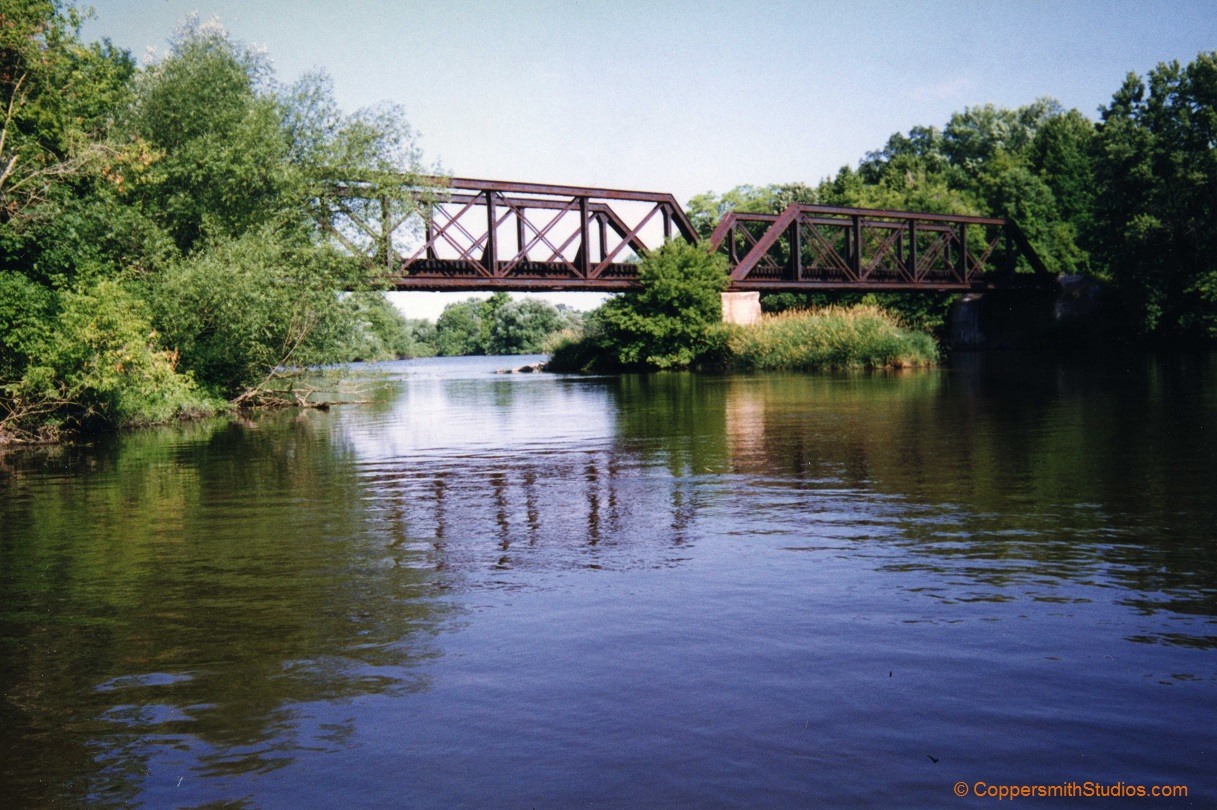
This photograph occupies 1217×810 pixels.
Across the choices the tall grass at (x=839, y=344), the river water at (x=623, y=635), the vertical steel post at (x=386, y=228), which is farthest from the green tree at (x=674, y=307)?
the river water at (x=623, y=635)

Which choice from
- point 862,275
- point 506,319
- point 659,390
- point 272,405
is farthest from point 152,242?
point 506,319

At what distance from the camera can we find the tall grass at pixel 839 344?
44031mm

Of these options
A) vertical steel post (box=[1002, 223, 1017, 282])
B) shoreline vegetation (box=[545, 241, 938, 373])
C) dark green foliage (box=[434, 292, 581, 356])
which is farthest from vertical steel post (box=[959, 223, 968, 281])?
dark green foliage (box=[434, 292, 581, 356])

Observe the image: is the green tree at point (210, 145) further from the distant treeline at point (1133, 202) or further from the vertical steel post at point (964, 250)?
the vertical steel post at point (964, 250)

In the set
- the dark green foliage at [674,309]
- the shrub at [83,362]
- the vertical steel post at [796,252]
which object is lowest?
the shrub at [83,362]

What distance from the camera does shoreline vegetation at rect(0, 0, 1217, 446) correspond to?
22672mm

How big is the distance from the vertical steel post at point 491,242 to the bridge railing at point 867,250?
609 inches

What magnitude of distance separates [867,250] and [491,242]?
43.0 m

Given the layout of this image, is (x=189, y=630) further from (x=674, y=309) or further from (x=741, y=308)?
(x=741, y=308)

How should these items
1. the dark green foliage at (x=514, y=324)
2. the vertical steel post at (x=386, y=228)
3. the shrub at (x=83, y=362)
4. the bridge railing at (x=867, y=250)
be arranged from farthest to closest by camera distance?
the dark green foliage at (x=514, y=324) < the bridge railing at (x=867, y=250) < the vertical steel post at (x=386, y=228) < the shrub at (x=83, y=362)

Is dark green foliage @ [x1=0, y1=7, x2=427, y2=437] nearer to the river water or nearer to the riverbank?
the river water

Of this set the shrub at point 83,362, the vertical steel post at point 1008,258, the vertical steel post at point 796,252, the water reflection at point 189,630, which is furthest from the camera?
the vertical steel post at point 1008,258

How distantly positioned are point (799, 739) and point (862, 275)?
67960 mm

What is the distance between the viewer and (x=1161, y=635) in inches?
213
